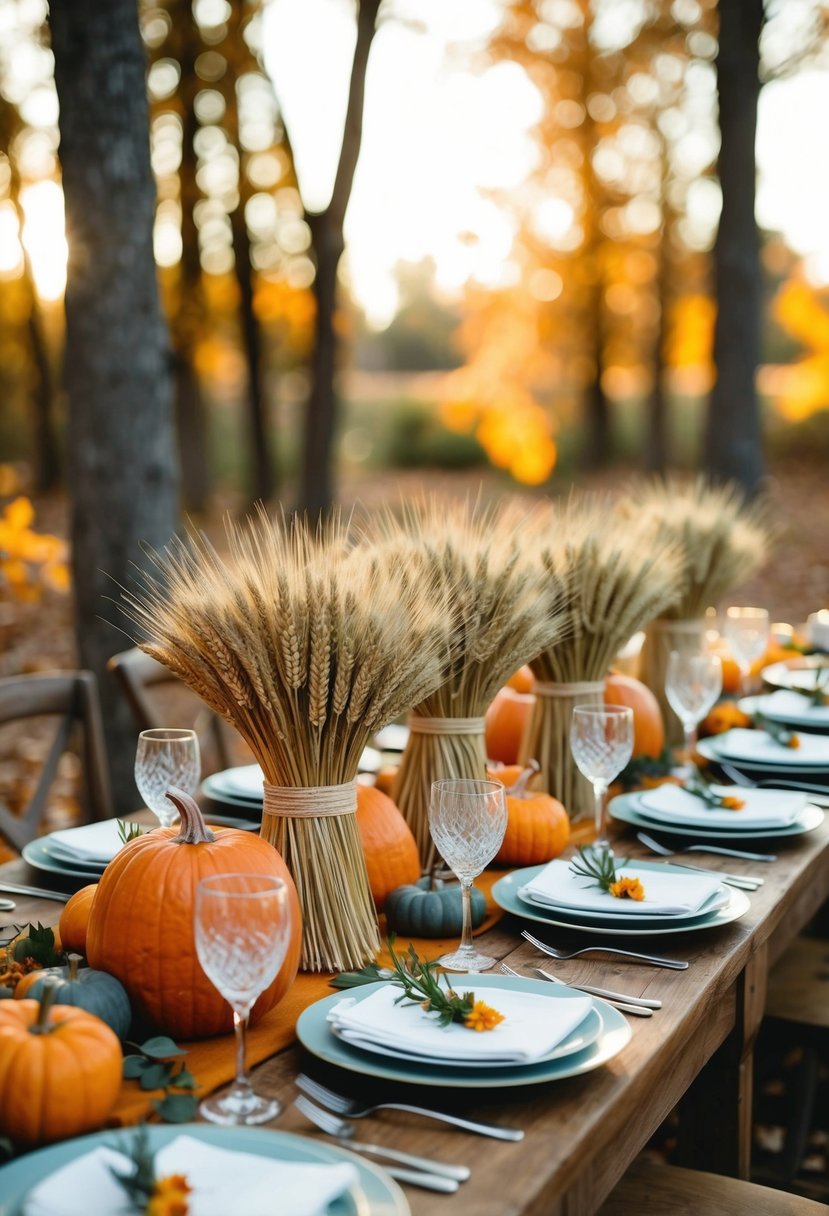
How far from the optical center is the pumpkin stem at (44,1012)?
1.28 m

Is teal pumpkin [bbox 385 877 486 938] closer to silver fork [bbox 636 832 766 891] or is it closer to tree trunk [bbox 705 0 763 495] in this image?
silver fork [bbox 636 832 766 891]

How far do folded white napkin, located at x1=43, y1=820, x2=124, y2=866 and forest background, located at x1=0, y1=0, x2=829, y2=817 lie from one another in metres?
1.58

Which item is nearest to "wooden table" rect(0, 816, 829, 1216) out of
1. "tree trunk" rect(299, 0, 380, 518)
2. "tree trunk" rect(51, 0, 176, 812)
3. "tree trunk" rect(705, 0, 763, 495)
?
"tree trunk" rect(51, 0, 176, 812)

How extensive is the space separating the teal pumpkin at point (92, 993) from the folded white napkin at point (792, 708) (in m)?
2.18

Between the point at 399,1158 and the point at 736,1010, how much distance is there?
3.02 ft

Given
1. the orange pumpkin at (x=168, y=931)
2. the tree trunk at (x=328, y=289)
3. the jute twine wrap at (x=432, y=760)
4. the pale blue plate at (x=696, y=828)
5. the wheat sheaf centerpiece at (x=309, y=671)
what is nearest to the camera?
the orange pumpkin at (x=168, y=931)

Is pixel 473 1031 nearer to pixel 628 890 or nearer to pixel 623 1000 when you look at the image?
pixel 623 1000

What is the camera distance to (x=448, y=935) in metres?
1.90

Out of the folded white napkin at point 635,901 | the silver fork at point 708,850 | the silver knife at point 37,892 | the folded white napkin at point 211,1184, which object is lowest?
the silver fork at point 708,850

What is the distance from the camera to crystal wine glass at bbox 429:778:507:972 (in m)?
1.68

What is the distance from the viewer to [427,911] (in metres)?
1.88

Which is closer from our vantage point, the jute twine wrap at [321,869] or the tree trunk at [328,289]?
the jute twine wrap at [321,869]

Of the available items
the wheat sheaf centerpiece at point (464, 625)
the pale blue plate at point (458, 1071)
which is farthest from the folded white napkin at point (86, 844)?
the pale blue plate at point (458, 1071)

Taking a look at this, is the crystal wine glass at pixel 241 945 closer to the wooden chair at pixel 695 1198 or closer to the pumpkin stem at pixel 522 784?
the wooden chair at pixel 695 1198
